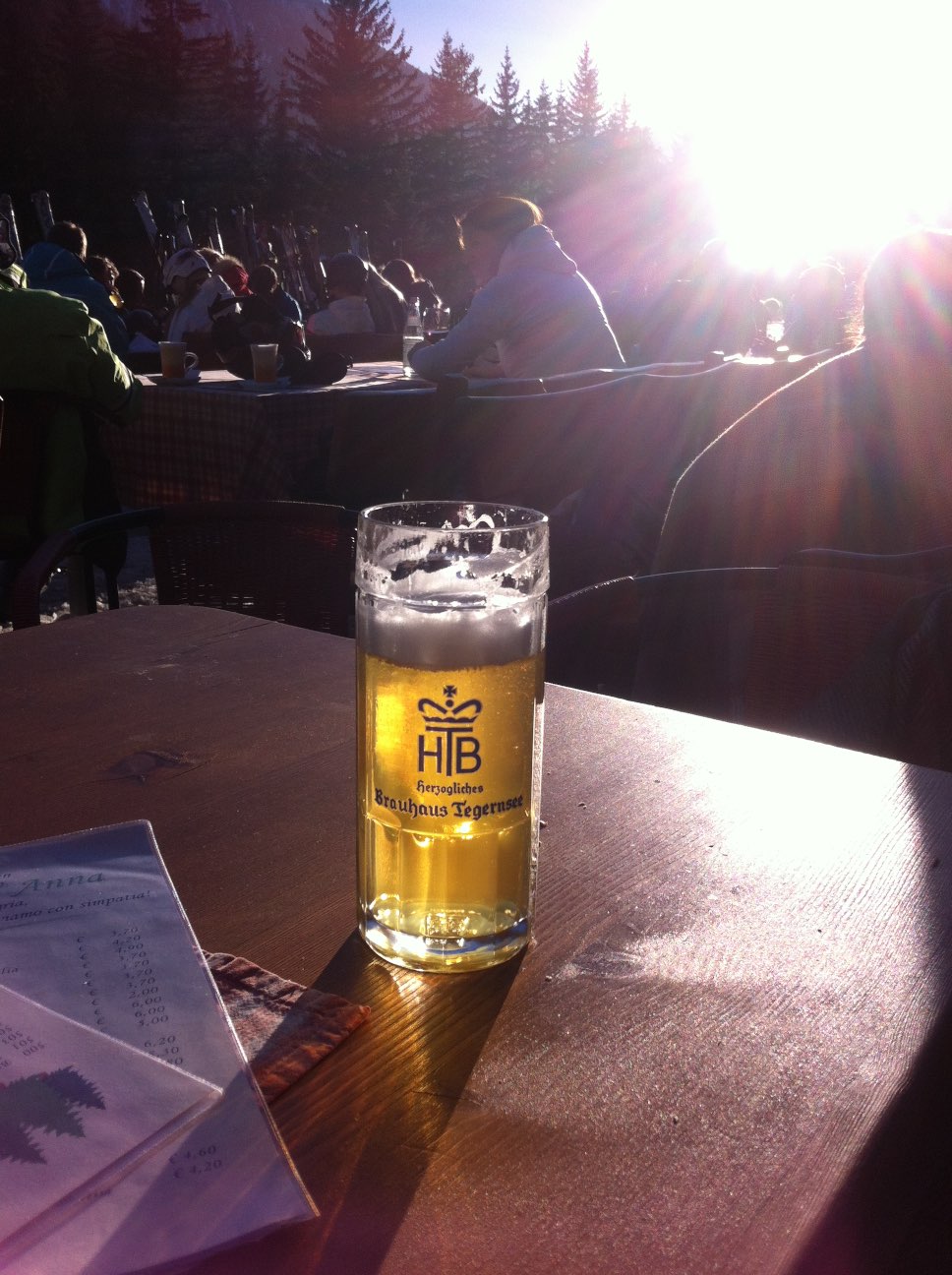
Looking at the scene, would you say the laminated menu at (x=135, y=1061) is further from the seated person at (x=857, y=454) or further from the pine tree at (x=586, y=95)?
the pine tree at (x=586, y=95)

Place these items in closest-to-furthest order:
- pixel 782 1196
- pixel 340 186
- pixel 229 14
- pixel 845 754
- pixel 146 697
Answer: pixel 782 1196 → pixel 845 754 → pixel 146 697 → pixel 340 186 → pixel 229 14

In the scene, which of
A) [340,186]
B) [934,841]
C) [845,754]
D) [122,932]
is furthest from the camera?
[340,186]

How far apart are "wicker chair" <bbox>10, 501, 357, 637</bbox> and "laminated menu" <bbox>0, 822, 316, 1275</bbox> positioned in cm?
126

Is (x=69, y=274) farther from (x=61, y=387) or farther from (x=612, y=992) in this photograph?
(x=612, y=992)

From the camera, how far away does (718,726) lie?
38.2 inches

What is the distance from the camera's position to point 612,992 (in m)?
0.58

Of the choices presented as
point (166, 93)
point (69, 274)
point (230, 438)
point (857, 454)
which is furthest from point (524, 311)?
point (166, 93)

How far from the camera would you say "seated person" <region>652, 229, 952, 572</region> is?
1.89m

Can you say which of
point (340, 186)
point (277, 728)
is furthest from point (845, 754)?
point (340, 186)

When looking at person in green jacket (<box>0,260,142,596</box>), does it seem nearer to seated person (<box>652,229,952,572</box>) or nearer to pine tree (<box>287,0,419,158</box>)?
seated person (<box>652,229,952,572</box>)

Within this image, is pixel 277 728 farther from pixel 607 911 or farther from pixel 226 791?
pixel 607 911

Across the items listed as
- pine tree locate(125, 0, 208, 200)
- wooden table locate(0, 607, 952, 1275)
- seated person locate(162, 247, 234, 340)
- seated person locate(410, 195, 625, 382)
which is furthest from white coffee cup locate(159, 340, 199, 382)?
pine tree locate(125, 0, 208, 200)

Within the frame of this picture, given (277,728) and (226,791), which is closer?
(226,791)

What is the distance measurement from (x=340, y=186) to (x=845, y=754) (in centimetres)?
4099
